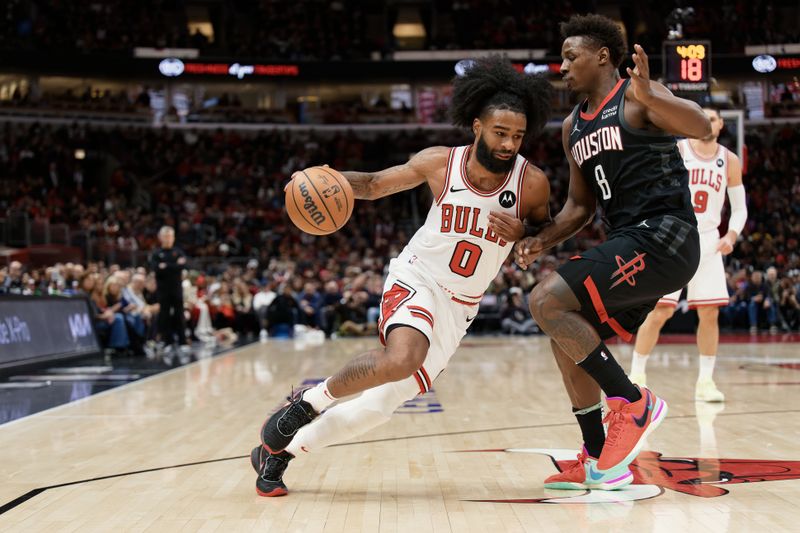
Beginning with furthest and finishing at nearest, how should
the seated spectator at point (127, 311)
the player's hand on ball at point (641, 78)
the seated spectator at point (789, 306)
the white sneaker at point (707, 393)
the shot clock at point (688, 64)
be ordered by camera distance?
the seated spectator at point (789, 306) < the seated spectator at point (127, 311) < the shot clock at point (688, 64) < the white sneaker at point (707, 393) < the player's hand on ball at point (641, 78)

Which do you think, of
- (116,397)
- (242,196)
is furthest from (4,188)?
(116,397)

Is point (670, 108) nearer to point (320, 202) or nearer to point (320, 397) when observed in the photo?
point (320, 202)

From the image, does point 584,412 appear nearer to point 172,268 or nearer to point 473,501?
point 473,501

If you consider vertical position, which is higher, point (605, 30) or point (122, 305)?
point (605, 30)

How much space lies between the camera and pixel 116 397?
27.8 feet

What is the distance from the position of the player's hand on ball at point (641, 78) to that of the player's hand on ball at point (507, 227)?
2.62 ft

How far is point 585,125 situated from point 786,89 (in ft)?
103

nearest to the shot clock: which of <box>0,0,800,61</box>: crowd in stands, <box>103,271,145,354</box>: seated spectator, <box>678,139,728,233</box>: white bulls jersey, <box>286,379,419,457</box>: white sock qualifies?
<box>678,139,728,233</box>: white bulls jersey

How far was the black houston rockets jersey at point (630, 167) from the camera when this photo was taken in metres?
4.30

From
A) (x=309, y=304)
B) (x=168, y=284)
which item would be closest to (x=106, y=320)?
(x=168, y=284)

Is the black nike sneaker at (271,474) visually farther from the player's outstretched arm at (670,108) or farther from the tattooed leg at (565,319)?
the player's outstretched arm at (670,108)

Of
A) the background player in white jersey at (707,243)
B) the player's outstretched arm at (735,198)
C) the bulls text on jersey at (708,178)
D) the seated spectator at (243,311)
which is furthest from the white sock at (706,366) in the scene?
the seated spectator at (243,311)

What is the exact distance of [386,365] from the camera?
4.14 meters

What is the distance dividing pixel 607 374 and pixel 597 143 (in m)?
1.11
